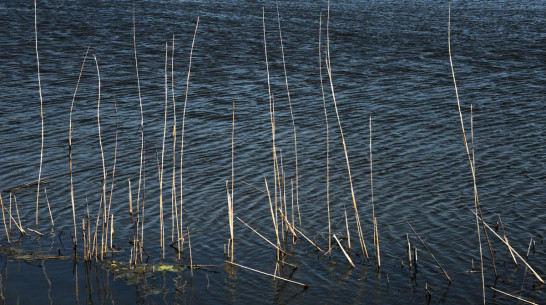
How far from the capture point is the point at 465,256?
9617 millimetres

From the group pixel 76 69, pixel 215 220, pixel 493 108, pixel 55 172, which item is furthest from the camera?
pixel 76 69

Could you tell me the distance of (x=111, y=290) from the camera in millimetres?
8500

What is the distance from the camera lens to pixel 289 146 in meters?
14.4

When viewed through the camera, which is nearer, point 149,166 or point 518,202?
point 518,202

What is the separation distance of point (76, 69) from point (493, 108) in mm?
11030

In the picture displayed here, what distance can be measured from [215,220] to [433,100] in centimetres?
919

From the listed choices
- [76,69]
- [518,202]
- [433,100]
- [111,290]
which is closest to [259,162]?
[518,202]

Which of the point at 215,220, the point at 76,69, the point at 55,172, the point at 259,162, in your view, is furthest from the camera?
the point at 76,69

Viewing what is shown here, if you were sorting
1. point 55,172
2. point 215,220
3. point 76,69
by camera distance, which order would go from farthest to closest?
point 76,69 → point 55,172 → point 215,220

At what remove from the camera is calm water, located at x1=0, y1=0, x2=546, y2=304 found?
8859 millimetres

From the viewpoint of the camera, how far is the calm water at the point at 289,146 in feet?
29.1

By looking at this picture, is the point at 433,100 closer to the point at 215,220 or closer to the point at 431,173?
the point at 431,173

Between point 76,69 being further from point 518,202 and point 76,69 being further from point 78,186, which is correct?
point 518,202

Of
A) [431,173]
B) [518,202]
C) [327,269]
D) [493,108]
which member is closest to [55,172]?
[327,269]
